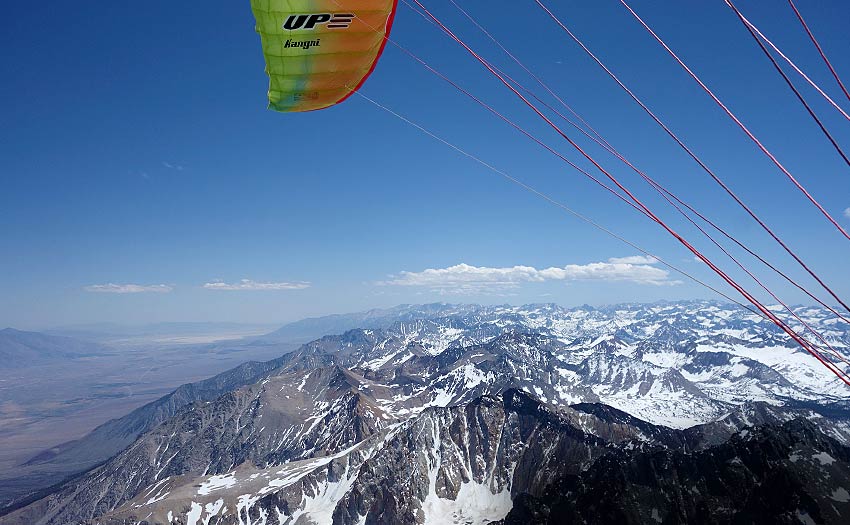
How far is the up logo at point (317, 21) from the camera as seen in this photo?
12.6 metres

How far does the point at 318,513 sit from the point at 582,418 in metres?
119

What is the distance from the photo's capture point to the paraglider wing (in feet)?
41.0

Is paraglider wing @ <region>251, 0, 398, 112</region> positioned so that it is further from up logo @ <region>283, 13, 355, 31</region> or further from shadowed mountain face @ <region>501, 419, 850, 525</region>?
shadowed mountain face @ <region>501, 419, 850, 525</region>

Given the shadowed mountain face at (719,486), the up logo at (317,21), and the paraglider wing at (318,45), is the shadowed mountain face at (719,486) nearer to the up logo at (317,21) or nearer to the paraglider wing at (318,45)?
the paraglider wing at (318,45)

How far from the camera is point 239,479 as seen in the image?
198250mm

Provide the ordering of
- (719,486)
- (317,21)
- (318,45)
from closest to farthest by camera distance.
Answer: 1. (317,21)
2. (318,45)
3. (719,486)

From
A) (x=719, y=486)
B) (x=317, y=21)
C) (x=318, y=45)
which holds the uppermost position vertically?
(x=317, y=21)

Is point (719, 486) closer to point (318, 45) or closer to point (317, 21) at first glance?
point (318, 45)

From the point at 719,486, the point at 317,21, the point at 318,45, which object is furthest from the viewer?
the point at 719,486

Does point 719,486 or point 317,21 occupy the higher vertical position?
point 317,21

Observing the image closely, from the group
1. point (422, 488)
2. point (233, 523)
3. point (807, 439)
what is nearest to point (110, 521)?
point (233, 523)

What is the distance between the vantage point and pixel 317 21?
41.9 ft

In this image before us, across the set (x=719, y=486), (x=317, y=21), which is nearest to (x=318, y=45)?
(x=317, y=21)

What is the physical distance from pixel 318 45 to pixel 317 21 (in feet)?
2.47
